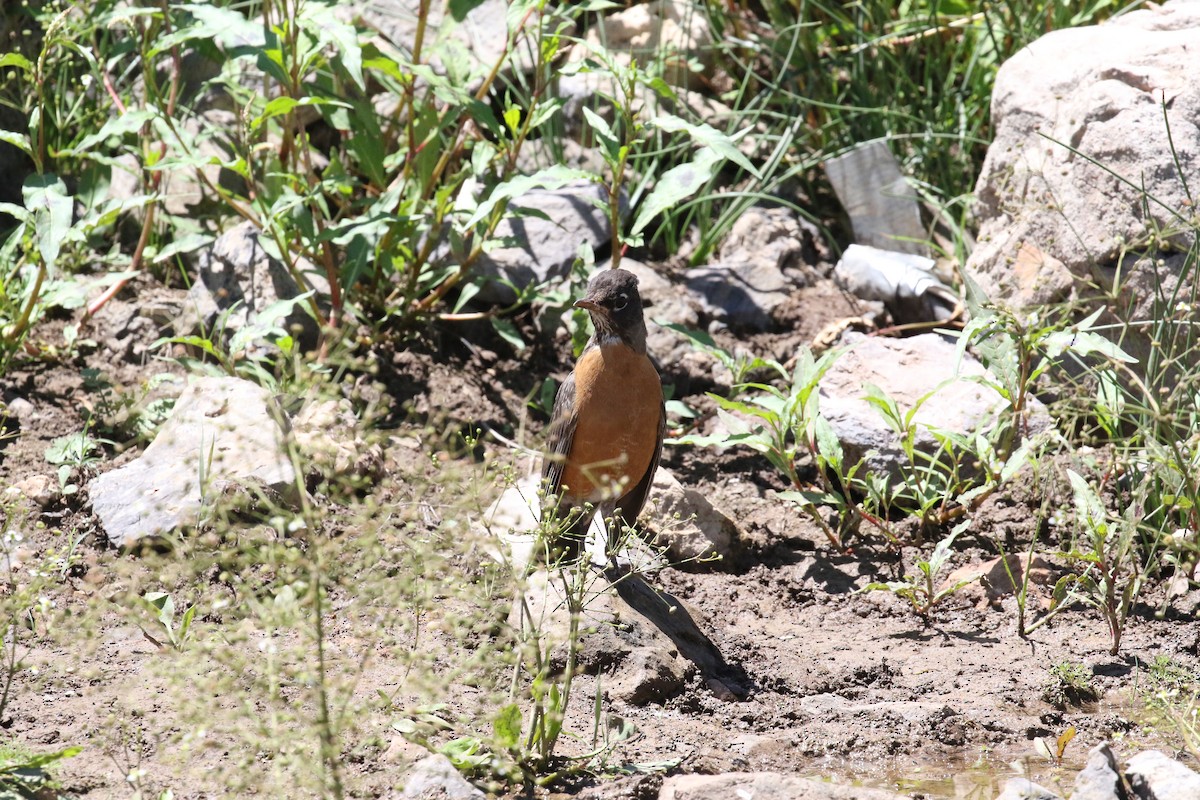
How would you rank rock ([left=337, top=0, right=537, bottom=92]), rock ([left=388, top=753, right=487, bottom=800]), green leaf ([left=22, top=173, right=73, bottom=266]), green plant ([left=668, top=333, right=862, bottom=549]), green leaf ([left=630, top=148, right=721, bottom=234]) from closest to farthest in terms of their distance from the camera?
rock ([left=388, top=753, right=487, bottom=800])
green leaf ([left=22, top=173, right=73, bottom=266])
green plant ([left=668, top=333, right=862, bottom=549])
green leaf ([left=630, top=148, right=721, bottom=234])
rock ([left=337, top=0, right=537, bottom=92])

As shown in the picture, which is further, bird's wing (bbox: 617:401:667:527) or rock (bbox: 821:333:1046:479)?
rock (bbox: 821:333:1046:479)

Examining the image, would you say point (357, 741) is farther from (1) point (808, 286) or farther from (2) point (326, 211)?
(1) point (808, 286)

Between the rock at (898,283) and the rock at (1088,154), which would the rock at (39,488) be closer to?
the rock at (1088,154)

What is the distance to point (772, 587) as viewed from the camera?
5.66 meters

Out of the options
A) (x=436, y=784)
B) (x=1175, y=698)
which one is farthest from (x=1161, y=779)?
(x=436, y=784)

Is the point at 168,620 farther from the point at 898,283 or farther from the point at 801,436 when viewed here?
the point at 898,283

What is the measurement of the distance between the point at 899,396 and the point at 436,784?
3.54m

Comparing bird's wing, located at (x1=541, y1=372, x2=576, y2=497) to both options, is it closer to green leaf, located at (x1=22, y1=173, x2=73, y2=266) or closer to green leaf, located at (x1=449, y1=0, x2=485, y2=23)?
green leaf, located at (x1=449, y1=0, x2=485, y2=23)

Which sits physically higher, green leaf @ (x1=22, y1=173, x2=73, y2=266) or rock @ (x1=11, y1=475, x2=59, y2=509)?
green leaf @ (x1=22, y1=173, x2=73, y2=266)

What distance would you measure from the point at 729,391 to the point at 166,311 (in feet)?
10.4

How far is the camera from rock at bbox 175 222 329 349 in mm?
6562

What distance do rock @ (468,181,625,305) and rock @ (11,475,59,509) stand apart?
8.26 ft

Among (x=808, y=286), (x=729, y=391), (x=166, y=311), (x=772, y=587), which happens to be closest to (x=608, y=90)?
(x=808, y=286)

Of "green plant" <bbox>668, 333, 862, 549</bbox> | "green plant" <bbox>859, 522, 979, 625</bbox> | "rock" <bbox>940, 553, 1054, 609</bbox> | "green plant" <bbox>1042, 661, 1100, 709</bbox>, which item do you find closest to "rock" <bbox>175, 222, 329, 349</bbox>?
"green plant" <bbox>668, 333, 862, 549</bbox>
